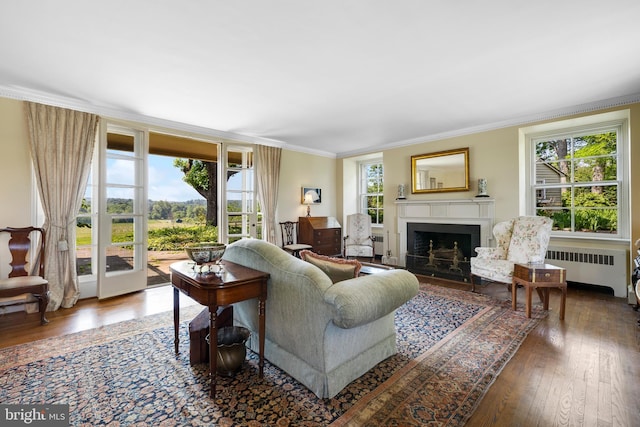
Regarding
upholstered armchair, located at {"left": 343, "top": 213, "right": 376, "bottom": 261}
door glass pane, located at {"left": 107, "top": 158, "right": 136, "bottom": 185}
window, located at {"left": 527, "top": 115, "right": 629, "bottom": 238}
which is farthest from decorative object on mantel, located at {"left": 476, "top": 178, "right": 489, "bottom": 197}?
door glass pane, located at {"left": 107, "top": 158, "right": 136, "bottom": 185}

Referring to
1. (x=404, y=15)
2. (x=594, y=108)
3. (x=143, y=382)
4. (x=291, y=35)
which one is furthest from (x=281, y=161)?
(x=594, y=108)

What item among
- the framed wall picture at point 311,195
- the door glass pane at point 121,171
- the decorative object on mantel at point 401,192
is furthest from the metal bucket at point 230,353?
the decorative object on mantel at point 401,192

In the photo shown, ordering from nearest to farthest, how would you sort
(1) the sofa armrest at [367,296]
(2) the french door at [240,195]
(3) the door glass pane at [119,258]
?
(1) the sofa armrest at [367,296]
(3) the door glass pane at [119,258]
(2) the french door at [240,195]

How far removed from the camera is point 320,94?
3340mm

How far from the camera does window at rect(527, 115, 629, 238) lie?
3883 millimetres

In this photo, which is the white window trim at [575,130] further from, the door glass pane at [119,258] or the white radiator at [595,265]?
the door glass pane at [119,258]

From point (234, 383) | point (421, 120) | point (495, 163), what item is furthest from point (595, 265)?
point (234, 383)

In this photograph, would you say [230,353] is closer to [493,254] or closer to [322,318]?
[322,318]

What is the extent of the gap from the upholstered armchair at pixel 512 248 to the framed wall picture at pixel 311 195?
3.28 meters

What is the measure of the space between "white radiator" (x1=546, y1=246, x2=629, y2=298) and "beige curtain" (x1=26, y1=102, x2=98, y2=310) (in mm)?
6440

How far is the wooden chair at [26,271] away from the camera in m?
2.78

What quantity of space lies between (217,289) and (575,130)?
5293 mm

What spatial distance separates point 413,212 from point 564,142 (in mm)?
2453

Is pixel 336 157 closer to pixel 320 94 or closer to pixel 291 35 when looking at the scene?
pixel 320 94
